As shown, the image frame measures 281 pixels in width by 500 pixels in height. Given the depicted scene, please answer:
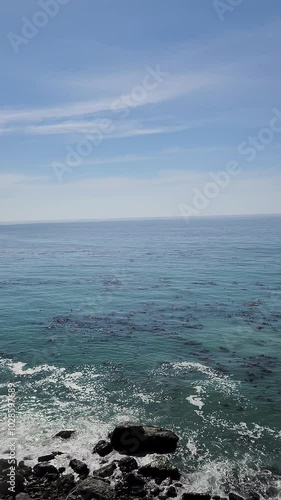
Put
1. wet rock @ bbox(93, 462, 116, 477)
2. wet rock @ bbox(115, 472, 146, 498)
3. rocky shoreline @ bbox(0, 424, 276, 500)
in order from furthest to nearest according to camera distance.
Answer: wet rock @ bbox(93, 462, 116, 477) → wet rock @ bbox(115, 472, 146, 498) → rocky shoreline @ bbox(0, 424, 276, 500)

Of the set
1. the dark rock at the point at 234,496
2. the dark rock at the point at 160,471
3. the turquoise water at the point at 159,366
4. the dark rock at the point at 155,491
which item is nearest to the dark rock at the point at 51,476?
the turquoise water at the point at 159,366

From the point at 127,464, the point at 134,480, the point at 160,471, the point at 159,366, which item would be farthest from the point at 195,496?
the point at 159,366

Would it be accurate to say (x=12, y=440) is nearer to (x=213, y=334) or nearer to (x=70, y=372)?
(x=70, y=372)

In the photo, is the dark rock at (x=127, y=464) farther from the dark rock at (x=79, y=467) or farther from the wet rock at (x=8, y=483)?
the wet rock at (x=8, y=483)

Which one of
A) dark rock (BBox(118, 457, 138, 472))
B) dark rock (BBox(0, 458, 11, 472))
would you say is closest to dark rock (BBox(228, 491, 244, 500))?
dark rock (BBox(118, 457, 138, 472))

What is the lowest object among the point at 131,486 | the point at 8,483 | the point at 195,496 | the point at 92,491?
the point at 195,496

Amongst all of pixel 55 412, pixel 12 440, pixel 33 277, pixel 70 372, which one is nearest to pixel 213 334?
pixel 70 372

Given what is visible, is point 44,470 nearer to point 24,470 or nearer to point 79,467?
point 24,470

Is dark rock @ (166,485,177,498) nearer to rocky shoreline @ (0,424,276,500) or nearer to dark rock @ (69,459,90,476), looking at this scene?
rocky shoreline @ (0,424,276,500)
